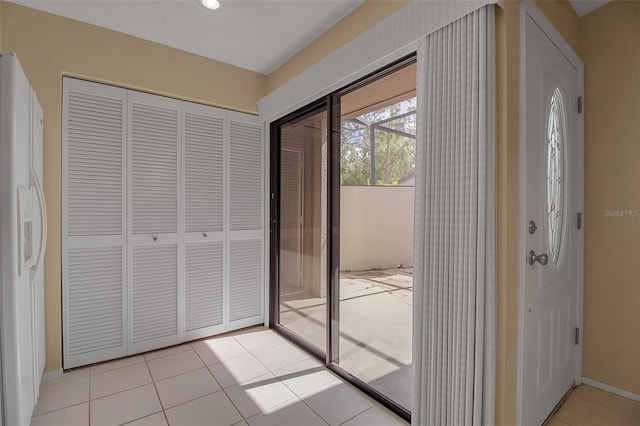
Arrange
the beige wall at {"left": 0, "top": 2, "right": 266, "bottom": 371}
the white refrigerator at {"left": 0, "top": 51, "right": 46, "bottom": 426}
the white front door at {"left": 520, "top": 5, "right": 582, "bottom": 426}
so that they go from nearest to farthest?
the white refrigerator at {"left": 0, "top": 51, "right": 46, "bottom": 426}, the white front door at {"left": 520, "top": 5, "right": 582, "bottom": 426}, the beige wall at {"left": 0, "top": 2, "right": 266, "bottom": 371}

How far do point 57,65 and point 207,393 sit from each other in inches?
99.6

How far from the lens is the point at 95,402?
1.96 m

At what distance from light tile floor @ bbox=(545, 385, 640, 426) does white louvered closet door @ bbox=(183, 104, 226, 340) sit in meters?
2.64

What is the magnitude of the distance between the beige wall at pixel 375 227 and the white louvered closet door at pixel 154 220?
1513 mm

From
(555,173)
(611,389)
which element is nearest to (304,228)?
(555,173)

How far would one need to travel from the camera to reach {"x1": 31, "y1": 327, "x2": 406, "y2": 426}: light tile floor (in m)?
1.81

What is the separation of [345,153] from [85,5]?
203 cm

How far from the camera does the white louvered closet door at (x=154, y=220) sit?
2555mm

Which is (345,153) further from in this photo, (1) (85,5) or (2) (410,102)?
(1) (85,5)

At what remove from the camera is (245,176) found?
3.11m

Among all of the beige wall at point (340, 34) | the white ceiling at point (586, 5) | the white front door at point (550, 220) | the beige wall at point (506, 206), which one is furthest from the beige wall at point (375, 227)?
the white ceiling at point (586, 5)

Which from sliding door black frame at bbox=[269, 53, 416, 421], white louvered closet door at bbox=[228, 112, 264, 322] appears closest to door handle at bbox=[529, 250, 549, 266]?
sliding door black frame at bbox=[269, 53, 416, 421]

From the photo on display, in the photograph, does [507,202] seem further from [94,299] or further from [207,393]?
[94,299]

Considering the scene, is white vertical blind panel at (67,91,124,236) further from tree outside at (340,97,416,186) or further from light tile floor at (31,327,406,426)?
tree outside at (340,97,416,186)
